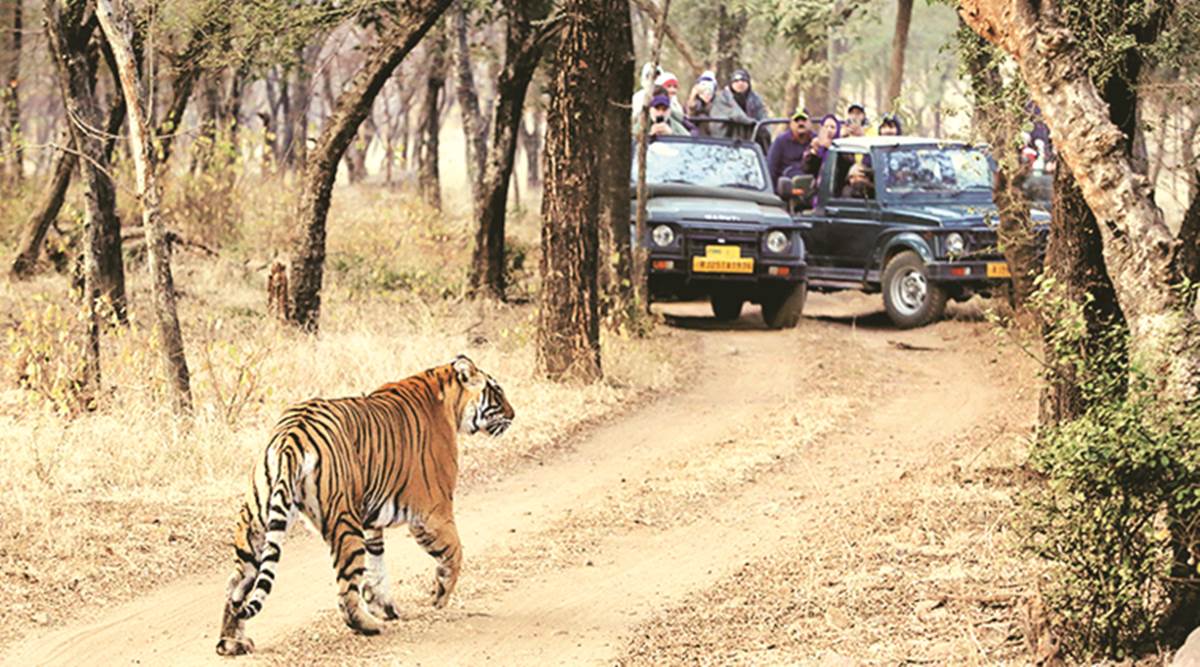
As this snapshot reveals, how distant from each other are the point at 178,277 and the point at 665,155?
18.5 feet

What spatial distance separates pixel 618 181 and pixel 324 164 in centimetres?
353

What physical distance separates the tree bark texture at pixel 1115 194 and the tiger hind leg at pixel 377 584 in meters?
3.17

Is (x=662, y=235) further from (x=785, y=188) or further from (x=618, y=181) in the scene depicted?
(x=785, y=188)

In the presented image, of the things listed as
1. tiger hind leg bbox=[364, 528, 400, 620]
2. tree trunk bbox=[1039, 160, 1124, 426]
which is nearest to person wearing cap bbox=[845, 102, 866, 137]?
tree trunk bbox=[1039, 160, 1124, 426]

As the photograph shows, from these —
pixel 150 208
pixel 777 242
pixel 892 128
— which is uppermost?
pixel 892 128

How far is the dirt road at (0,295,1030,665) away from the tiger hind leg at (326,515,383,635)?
0.51 ft

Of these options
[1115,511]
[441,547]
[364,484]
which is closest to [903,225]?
[441,547]

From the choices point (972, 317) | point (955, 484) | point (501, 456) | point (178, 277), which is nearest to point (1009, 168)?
point (955, 484)

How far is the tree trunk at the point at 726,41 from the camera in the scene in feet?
118

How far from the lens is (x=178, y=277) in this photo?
790 inches

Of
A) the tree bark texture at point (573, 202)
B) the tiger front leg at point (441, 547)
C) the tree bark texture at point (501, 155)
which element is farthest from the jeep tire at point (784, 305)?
the tiger front leg at point (441, 547)

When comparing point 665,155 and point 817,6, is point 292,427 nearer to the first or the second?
point 665,155

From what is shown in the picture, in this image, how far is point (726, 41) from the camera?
120 ft

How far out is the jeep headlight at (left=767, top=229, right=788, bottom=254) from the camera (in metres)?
19.5
